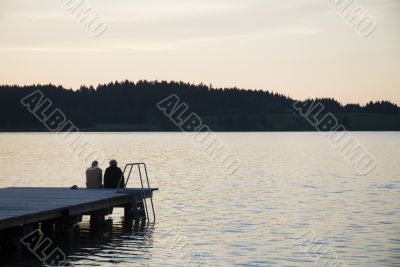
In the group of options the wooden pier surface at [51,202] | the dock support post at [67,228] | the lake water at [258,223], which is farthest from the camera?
the dock support post at [67,228]

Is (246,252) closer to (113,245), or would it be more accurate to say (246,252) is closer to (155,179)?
(113,245)

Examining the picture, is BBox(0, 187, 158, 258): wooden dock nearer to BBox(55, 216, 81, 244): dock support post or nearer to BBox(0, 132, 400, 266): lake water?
BBox(55, 216, 81, 244): dock support post

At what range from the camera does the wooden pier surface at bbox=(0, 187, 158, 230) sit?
62.7 ft

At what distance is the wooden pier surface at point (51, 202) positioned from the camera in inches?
753

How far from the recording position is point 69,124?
7283 inches

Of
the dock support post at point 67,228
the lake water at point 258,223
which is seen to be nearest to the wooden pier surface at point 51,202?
the dock support post at point 67,228

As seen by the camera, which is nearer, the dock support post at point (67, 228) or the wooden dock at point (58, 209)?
the wooden dock at point (58, 209)

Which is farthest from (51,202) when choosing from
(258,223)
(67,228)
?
(258,223)

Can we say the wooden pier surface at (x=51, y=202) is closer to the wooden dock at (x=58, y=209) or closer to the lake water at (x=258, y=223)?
the wooden dock at (x=58, y=209)

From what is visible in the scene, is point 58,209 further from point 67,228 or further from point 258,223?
point 258,223

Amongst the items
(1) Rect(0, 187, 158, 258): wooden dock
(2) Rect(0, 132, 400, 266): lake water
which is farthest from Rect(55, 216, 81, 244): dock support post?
(2) Rect(0, 132, 400, 266): lake water

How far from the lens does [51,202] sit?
22.2 meters

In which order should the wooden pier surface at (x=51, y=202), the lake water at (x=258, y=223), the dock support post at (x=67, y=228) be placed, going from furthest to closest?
the dock support post at (x=67, y=228) < the lake water at (x=258, y=223) < the wooden pier surface at (x=51, y=202)

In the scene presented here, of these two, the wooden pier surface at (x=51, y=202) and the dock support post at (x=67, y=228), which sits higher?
the wooden pier surface at (x=51, y=202)
